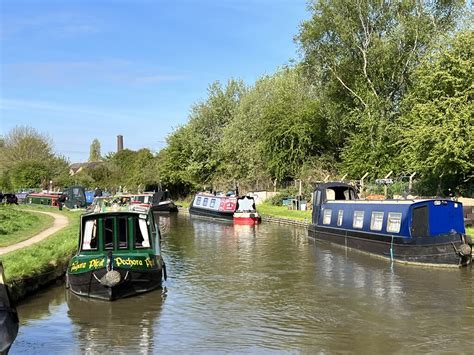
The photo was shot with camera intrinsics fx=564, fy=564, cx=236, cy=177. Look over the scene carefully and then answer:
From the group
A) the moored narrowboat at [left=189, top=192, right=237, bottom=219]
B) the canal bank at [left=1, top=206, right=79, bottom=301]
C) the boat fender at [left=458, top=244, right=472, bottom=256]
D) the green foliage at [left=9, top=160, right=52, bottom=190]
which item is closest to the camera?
the canal bank at [left=1, top=206, right=79, bottom=301]

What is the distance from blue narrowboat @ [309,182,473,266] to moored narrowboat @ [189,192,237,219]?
550 inches

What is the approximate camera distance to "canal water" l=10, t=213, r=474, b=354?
9750mm

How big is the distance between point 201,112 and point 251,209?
66.1ft

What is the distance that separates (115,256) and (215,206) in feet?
79.4

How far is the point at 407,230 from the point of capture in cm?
1703

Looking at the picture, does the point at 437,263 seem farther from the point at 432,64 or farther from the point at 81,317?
the point at 432,64

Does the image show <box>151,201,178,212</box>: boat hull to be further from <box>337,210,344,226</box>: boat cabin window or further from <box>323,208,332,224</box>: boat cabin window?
<box>337,210,344,226</box>: boat cabin window

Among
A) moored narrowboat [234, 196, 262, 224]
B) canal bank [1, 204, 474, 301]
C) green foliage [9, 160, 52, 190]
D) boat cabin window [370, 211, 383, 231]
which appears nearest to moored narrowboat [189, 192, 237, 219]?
moored narrowboat [234, 196, 262, 224]

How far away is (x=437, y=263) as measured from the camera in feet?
52.6

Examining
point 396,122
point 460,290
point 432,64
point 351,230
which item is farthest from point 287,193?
point 460,290

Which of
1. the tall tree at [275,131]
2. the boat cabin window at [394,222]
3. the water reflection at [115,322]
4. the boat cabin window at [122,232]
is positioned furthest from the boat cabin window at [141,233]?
the tall tree at [275,131]

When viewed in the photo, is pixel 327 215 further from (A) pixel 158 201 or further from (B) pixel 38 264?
(A) pixel 158 201

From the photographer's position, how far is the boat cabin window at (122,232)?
45.9ft

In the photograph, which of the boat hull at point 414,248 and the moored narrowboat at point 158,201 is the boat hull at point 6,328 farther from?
the moored narrowboat at point 158,201
